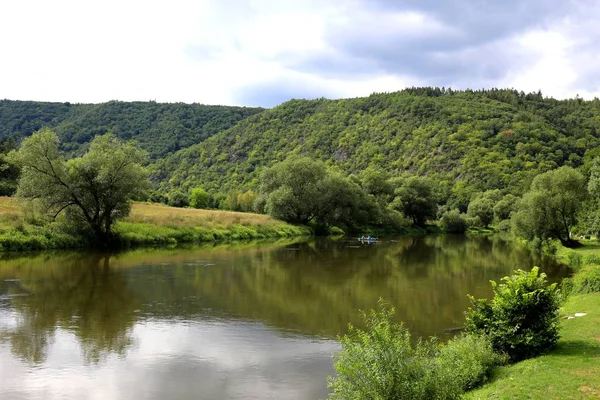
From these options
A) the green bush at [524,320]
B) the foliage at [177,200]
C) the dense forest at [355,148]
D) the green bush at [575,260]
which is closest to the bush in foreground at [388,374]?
the green bush at [524,320]

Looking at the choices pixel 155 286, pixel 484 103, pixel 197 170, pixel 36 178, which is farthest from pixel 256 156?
pixel 155 286

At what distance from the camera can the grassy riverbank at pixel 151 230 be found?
137ft

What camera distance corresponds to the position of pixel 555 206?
153 feet

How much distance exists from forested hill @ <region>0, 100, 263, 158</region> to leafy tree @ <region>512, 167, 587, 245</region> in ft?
431

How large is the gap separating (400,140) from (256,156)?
4308 cm

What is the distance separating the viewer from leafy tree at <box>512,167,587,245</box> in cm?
4675

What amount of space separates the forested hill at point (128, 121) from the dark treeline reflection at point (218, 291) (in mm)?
127933

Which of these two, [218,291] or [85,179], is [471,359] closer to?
[218,291]

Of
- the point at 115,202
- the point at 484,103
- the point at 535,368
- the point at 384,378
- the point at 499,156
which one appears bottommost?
the point at 535,368

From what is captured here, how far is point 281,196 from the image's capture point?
7750 centimetres

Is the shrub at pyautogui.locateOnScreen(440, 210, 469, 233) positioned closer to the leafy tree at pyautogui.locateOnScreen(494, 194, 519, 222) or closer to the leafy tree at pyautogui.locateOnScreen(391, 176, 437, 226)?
the leafy tree at pyautogui.locateOnScreen(391, 176, 437, 226)

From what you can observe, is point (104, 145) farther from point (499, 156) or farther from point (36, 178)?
point (499, 156)

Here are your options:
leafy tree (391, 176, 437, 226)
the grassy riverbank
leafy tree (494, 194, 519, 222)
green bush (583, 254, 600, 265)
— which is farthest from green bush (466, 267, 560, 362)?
leafy tree (494, 194, 519, 222)

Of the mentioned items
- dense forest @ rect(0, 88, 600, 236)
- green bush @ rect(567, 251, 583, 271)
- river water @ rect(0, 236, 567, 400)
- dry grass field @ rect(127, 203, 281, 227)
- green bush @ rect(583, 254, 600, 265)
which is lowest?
river water @ rect(0, 236, 567, 400)
